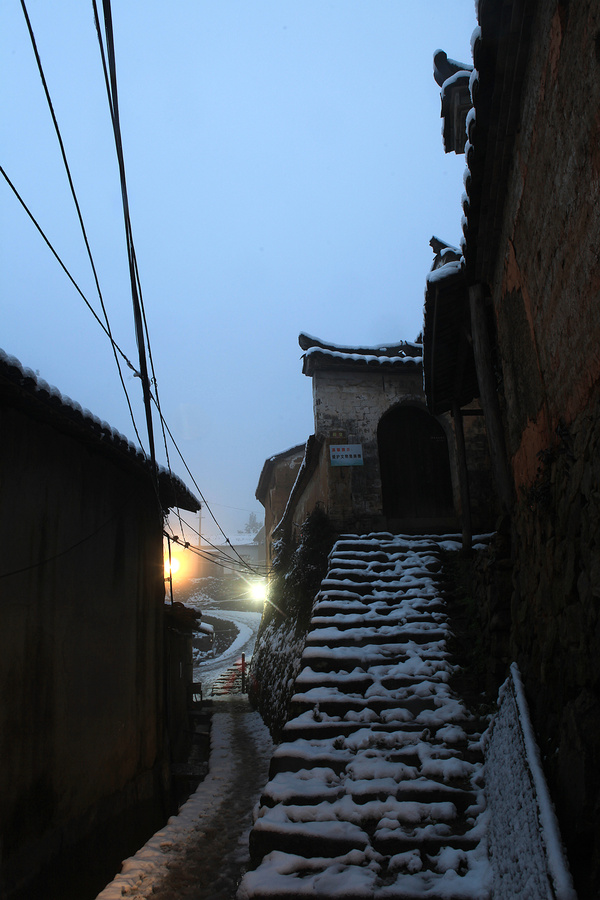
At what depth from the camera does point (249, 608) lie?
35.5 meters

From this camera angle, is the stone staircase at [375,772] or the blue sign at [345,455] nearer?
the stone staircase at [375,772]

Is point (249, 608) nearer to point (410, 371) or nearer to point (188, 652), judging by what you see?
point (188, 652)

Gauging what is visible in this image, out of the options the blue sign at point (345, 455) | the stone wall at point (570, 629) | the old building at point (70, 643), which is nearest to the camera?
the stone wall at point (570, 629)

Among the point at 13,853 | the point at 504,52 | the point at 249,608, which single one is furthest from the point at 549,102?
the point at 249,608

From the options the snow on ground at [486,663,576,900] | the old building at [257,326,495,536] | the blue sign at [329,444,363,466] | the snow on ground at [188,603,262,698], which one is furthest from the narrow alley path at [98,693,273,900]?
the snow on ground at [188,603,262,698]

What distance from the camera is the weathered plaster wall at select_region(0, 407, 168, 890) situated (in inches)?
161

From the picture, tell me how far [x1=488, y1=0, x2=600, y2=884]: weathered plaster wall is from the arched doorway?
6270 millimetres

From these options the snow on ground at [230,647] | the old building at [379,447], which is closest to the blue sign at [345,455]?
the old building at [379,447]

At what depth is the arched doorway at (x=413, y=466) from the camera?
417 inches

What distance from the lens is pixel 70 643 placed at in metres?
4.86

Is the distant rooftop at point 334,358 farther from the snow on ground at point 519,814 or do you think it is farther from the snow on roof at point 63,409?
the snow on ground at point 519,814

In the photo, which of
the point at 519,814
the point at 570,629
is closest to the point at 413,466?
the point at 570,629

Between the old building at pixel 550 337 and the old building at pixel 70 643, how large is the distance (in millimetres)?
3566

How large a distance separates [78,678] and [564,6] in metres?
6.10
